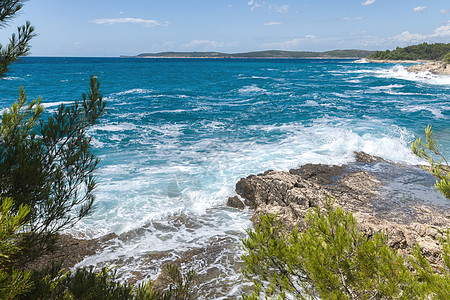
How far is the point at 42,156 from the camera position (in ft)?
13.6

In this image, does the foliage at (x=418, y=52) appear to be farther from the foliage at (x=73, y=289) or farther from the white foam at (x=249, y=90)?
the foliage at (x=73, y=289)

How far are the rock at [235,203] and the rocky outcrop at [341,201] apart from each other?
288 millimetres

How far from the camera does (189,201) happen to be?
10.8 metres

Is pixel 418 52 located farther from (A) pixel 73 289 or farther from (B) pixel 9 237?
(B) pixel 9 237

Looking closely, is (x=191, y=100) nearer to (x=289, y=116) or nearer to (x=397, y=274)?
(x=289, y=116)

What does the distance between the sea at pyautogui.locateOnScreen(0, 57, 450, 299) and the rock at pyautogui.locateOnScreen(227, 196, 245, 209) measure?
0.22 metres

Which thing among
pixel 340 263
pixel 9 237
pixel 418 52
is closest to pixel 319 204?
pixel 340 263

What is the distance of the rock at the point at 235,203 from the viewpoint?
10359 millimetres

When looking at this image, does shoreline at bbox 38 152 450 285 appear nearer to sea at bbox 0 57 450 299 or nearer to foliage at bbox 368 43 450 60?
sea at bbox 0 57 450 299

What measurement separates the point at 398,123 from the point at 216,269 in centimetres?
2084

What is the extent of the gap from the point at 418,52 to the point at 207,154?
16328 centimetres

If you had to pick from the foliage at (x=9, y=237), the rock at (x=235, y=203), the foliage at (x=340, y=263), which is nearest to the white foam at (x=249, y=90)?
the rock at (x=235, y=203)

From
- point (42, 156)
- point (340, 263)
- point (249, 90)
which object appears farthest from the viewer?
point (249, 90)

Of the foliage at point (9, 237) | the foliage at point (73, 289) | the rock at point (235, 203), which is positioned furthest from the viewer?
the rock at point (235, 203)
